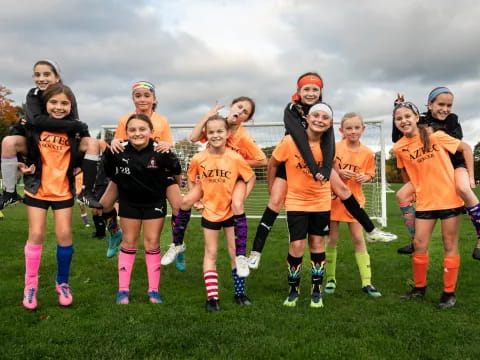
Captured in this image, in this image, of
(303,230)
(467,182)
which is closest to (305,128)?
(303,230)

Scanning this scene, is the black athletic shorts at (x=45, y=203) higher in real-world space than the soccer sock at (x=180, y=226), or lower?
higher

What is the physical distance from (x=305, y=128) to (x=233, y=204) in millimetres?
1076

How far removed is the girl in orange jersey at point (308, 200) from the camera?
420 centimetres

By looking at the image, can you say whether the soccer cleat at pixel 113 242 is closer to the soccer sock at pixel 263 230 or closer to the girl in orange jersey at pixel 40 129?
the girl in orange jersey at pixel 40 129

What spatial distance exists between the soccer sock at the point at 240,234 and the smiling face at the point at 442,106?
257cm

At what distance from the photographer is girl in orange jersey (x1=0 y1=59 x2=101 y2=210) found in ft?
13.6

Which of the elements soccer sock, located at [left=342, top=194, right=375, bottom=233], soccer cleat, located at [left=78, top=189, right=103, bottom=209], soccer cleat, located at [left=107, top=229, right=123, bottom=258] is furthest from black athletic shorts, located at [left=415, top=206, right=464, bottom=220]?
soccer cleat, located at [left=107, top=229, right=123, bottom=258]

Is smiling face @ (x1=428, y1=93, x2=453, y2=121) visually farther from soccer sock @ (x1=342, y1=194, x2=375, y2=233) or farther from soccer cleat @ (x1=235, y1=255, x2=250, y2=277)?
soccer cleat @ (x1=235, y1=255, x2=250, y2=277)

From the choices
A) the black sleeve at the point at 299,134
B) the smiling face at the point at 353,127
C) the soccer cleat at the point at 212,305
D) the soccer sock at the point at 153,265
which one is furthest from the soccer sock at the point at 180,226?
the smiling face at the point at 353,127

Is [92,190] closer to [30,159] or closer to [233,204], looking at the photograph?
[30,159]

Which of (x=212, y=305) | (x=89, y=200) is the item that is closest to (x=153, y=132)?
(x=89, y=200)

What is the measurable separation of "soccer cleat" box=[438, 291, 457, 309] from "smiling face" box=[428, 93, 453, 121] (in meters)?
1.98

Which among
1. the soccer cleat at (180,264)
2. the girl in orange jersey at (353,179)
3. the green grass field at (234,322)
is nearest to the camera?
the green grass field at (234,322)

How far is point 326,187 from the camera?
434 cm
